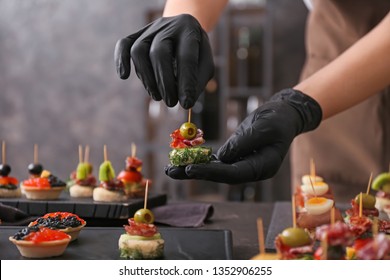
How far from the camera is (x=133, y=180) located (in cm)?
238

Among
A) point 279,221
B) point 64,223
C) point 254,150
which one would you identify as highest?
point 254,150

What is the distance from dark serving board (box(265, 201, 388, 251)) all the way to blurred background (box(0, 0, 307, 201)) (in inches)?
91.7

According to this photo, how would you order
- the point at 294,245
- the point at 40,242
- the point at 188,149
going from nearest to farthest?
1. the point at 294,245
2. the point at 40,242
3. the point at 188,149

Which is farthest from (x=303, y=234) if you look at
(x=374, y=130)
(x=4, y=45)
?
(x=4, y=45)

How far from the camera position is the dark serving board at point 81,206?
1.97 m

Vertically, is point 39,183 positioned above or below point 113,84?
below

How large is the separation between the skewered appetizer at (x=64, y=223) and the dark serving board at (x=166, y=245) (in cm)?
3

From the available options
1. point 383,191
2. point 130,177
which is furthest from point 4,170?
point 383,191

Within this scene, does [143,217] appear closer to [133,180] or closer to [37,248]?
[37,248]

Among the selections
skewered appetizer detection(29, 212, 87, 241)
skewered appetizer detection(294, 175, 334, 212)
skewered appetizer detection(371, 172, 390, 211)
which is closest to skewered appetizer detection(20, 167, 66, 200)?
skewered appetizer detection(29, 212, 87, 241)

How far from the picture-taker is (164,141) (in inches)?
197

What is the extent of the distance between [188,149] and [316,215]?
1.38 ft
